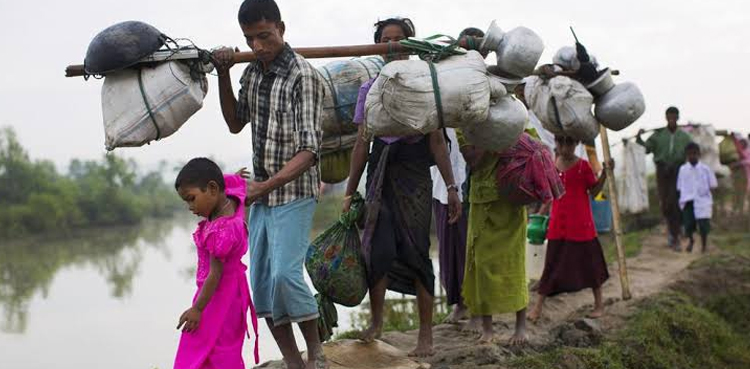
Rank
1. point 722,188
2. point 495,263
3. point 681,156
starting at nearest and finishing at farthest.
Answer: point 495,263 < point 681,156 < point 722,188

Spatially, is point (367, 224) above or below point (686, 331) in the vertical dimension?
above

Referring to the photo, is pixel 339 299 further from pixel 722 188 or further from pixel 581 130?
pixel 722 188

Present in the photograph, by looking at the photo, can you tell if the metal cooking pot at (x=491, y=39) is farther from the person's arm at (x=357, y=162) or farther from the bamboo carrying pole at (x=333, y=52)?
the person's arm at (x=357, y=162)

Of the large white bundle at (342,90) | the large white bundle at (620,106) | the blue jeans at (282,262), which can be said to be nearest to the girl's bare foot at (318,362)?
the blue jeans at (282,262)

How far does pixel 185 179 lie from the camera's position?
336cm

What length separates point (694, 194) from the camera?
1111 cm

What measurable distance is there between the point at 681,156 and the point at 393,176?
25.9 feet

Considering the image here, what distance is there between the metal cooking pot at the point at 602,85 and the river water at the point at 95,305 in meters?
3.79

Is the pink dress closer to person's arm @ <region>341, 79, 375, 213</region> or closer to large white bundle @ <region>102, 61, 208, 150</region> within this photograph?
large white bundle @ <region>102, 61, 208, 150</region>

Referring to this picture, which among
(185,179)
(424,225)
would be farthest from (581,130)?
(185,179)

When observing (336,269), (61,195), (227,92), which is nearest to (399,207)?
(336,269)

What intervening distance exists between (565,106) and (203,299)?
2.84 meters

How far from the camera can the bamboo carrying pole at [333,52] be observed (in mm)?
3643

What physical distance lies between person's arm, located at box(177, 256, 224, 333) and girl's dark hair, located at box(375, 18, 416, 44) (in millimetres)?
1678
